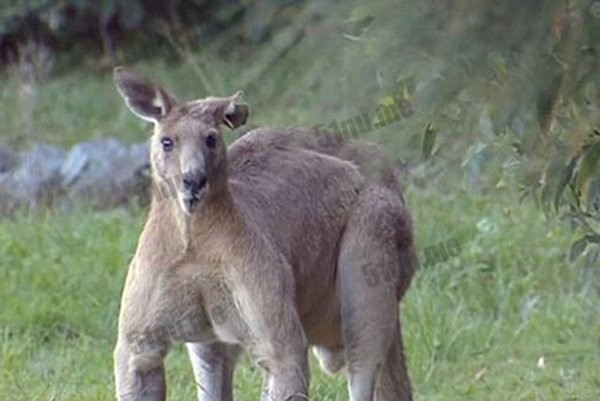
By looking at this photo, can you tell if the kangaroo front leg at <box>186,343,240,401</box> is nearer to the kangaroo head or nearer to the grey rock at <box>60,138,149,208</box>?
the kangaroo head

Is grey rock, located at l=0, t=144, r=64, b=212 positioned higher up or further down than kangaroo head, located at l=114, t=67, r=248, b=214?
further down

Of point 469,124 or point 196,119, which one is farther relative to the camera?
point 196,119

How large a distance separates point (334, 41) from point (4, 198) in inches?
301

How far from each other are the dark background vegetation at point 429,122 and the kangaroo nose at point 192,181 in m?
0.35

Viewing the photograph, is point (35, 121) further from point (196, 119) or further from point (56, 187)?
point (196, 119)

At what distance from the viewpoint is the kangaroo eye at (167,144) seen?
18.7 ft

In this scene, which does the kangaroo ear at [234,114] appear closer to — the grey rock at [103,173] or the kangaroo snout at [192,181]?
the kangaroo snout at [192,181]

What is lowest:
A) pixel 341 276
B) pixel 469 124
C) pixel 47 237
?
pixel 47 237

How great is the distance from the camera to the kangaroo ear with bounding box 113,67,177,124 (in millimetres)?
5836

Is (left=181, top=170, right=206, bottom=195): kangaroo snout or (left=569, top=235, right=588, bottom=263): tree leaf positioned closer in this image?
(left=181, top=170, right=206, bottom=195): kangaroo snout

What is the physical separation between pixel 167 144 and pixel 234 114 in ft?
1.09

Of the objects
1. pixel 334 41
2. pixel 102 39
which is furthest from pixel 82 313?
pixel 102 39

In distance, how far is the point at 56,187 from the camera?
438 inches

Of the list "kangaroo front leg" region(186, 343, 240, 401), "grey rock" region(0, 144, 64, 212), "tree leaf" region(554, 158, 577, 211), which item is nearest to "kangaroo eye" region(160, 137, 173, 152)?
"kangaroo front leg" region(186, 343, 240, 401)
